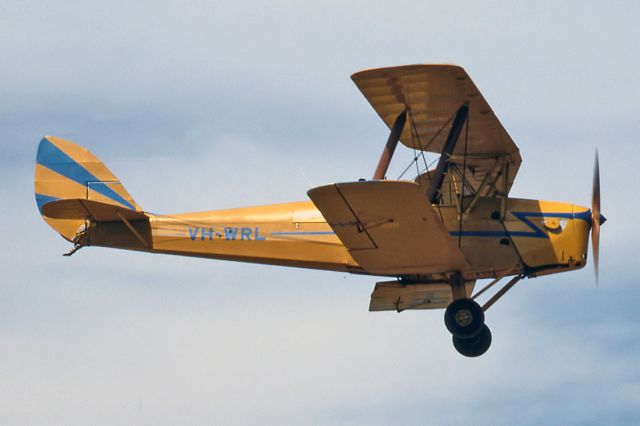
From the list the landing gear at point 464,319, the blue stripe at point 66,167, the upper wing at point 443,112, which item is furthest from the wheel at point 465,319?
the blue stripe at point 66,167

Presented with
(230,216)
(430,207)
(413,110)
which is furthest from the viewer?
(230,216)

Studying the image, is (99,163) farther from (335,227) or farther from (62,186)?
(335,227)

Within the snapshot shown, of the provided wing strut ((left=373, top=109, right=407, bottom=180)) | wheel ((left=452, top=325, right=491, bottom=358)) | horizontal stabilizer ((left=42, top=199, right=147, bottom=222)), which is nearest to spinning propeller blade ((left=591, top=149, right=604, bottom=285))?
wheel ((left=452, top=325, right=491, bottom=358))

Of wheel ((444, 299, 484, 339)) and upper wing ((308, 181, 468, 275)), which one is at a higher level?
upper wing ((308, 181, 468, 275))

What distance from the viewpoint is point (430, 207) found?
15.0 m

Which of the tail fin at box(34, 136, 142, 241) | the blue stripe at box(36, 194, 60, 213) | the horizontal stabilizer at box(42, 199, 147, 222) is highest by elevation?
the tail fin at box(34, 136, 142, 241)

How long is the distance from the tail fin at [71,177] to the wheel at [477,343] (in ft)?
15.5

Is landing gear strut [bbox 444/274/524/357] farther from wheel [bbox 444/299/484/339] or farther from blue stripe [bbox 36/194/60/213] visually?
blue stripe [bbox 36/194/60/213]

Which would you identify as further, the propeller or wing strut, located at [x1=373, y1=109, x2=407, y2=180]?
the propeller

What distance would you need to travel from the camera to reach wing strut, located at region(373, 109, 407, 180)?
50.9 feet

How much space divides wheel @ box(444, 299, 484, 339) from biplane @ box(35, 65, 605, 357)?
0.01 m

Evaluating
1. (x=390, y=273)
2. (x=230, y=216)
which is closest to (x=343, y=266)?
(x=390, y=273)

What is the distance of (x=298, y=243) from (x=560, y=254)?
3.27 meters

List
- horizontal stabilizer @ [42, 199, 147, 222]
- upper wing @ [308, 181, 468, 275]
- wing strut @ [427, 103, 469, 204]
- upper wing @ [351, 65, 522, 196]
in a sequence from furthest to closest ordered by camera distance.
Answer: horizontal stabilizer @ [42, 199, 147, 222], wing strut @ [427, 103, 469, 204], upper wing @ [351, 65, 522, 196], upper wing @ [308, 181, 468, 275]
